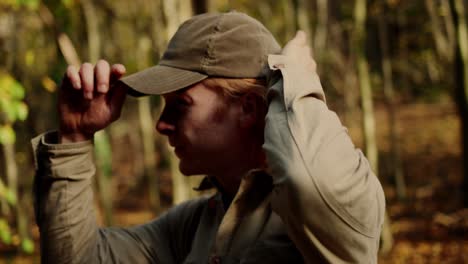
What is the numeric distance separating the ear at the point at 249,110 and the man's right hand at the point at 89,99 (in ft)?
1.44

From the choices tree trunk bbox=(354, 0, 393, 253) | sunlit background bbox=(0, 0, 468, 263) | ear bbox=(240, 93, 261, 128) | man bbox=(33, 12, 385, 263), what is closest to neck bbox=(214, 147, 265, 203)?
man bbox=(33, 12, 385, 263)

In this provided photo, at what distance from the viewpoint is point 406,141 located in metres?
23.5

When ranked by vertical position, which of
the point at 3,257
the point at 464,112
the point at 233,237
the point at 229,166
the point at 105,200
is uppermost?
the point at 229,166

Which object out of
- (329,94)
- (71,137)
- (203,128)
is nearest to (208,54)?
(203,128)

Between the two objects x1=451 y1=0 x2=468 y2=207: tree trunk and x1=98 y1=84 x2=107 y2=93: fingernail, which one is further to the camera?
x1=451 y1=0 x2=468 y2=207: tree trunk

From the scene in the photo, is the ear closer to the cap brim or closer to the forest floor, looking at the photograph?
the cap brim

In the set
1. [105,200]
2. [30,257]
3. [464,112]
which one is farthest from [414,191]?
[30,257]

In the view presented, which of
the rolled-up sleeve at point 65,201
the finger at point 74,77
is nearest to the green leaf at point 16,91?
the rolled-up sleeve at point 65,201

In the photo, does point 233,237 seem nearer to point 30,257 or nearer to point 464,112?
point 464,112

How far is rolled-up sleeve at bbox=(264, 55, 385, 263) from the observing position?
1.65 metres

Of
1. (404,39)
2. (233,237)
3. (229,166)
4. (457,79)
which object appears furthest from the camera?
(404,39)

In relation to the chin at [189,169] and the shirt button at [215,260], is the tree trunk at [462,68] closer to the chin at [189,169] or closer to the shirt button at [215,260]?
the chin at [189,169]

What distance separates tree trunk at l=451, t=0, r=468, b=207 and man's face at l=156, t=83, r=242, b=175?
8792 mm

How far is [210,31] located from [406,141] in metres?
22.1
